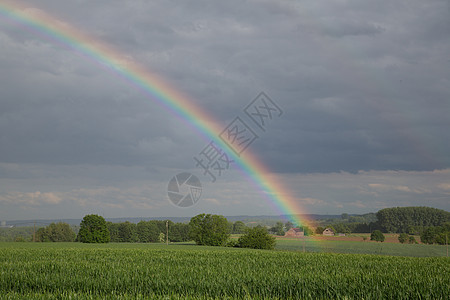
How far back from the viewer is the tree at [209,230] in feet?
267

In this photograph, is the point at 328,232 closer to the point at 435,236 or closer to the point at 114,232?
the point at 435,236

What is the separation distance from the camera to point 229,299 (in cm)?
807

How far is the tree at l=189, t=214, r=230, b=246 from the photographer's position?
8152 centimetres

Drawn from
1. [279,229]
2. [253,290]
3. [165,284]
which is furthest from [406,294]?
[279,229]

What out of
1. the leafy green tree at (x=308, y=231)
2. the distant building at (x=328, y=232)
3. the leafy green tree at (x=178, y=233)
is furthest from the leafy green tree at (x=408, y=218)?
the leafy green tree at (x=178, y=233)

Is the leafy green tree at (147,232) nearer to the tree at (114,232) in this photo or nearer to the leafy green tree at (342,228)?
the tree at (114,232)

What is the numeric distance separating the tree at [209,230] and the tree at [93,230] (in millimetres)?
19886

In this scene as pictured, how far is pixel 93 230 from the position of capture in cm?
7306

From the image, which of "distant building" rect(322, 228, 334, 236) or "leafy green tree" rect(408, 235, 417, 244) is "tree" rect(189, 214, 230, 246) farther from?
"leafy green tree" rect(408, 235, 417, 244)

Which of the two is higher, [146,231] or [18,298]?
[18,298]

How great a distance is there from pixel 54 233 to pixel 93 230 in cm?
5375

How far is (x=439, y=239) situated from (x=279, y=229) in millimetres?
43427

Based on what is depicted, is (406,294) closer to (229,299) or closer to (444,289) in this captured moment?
(444,289)

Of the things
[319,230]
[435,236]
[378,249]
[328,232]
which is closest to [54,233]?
[319,230]
